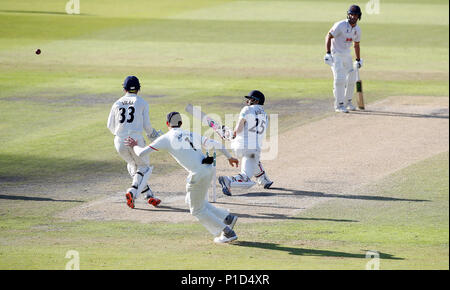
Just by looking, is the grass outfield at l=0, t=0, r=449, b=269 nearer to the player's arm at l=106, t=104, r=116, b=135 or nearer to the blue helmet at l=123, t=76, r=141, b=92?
the player's arm at l=106, t=104, r=116, b=135

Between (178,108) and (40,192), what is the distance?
300 inches

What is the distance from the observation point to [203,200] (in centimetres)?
1091

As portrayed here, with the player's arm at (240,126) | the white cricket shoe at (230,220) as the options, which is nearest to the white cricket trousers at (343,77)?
the player's arm at (240,126)

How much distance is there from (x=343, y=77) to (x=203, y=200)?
9917mm

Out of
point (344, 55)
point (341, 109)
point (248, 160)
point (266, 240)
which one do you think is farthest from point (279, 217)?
point (341, 109)

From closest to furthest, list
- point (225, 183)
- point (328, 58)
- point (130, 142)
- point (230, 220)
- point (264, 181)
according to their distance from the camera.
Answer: point (230, 220) → point (130, 142) → point (225, 183) → point (264, 181) → point (328, 58)

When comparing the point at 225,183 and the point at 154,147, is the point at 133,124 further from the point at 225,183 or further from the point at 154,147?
the point at 154,147

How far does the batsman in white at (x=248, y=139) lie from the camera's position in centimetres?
1347

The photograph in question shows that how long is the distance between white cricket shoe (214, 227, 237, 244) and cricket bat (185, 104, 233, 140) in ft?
6.67

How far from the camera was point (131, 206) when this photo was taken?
1259cm

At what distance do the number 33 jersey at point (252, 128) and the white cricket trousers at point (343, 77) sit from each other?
21.6 feet

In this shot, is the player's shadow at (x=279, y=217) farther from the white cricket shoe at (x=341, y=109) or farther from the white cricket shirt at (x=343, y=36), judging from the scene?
the white cricket shoe at (x=341, y=109)

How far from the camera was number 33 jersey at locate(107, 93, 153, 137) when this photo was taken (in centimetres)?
1275
